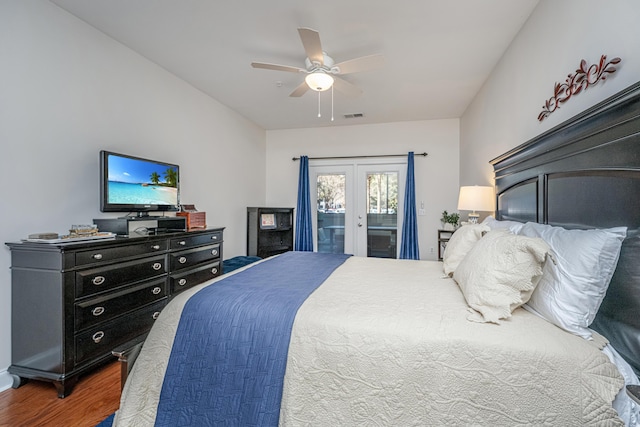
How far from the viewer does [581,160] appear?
143 centimetres

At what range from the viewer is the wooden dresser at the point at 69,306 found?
6.02ft

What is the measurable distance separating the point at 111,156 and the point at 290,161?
3442 mm

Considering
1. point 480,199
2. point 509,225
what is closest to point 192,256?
point 509,225

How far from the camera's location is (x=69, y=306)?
1857mm

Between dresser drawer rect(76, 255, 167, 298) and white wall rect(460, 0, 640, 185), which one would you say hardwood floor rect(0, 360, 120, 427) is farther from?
white wall rect(460, 0, 640, 185)

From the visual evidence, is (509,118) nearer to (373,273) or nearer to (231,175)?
(373,273)

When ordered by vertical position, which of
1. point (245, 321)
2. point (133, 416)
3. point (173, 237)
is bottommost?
point (133, 416)

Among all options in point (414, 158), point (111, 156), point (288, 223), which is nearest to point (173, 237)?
point (111, 156)

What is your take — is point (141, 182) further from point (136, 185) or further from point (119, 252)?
point (119, 252)

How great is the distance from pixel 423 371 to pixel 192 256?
8.32 ft

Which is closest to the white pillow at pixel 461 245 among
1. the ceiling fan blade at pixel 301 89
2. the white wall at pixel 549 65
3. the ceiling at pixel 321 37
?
the white wall at pixel 549 65

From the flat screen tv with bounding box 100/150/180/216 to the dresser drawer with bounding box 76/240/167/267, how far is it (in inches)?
15.7

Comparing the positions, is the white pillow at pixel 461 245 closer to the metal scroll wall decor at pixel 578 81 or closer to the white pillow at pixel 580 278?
the white pillow at pixel 580 278

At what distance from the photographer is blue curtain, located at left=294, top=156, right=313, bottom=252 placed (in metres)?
5.34
